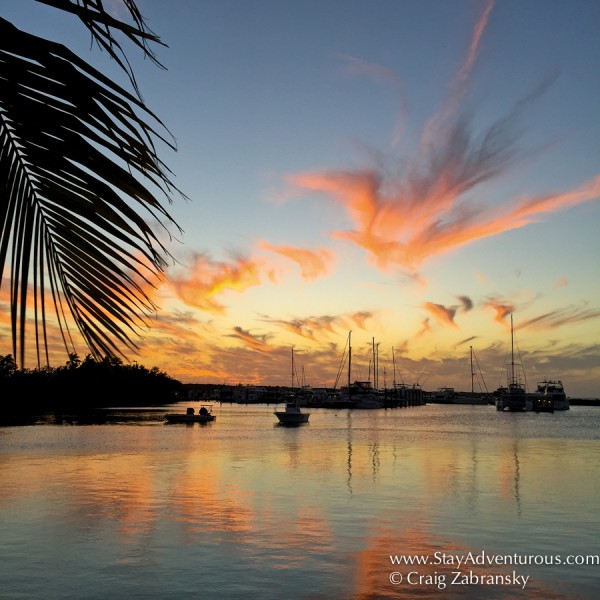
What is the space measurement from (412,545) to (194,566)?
255 inches

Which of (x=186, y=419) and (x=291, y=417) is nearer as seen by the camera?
(x=291, y=417)

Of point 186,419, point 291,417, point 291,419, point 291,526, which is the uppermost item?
point 291,417

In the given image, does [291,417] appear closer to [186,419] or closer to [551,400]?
[186,419]

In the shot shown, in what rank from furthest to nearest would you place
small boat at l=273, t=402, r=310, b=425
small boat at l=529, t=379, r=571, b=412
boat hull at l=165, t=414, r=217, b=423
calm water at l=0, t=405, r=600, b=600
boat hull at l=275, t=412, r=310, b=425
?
small boat at l=529, t=379, r=571, b=412, boat hull at l=165, t=414, r=217, b=423, boat hull at l=275, t=412, r=310, b=425, small boat at l=273, t=402, r=310, b=425, calm water at l=0, t=405, r=600, b=600

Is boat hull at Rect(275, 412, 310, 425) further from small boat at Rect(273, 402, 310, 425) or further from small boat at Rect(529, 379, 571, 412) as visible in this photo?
small boat at Rect(529, 379, 571, 412)

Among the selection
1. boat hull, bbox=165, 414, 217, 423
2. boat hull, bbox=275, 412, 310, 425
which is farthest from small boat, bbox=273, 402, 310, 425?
boat hull, bbox=165, 414, 217, 423

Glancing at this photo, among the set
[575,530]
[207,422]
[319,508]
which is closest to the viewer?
[575,530]

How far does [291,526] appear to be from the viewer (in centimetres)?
2078

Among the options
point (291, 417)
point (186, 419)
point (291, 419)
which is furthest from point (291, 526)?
point (186, 419)

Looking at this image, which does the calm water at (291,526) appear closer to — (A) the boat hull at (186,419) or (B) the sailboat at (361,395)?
(A) the boat hull at (186,419)

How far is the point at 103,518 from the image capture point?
2170 cm

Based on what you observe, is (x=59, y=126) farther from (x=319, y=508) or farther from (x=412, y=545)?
(x=319, y=508)

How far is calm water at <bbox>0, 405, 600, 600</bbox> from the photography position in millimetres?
14977

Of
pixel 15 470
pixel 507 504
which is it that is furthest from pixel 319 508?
pixel 15 470
